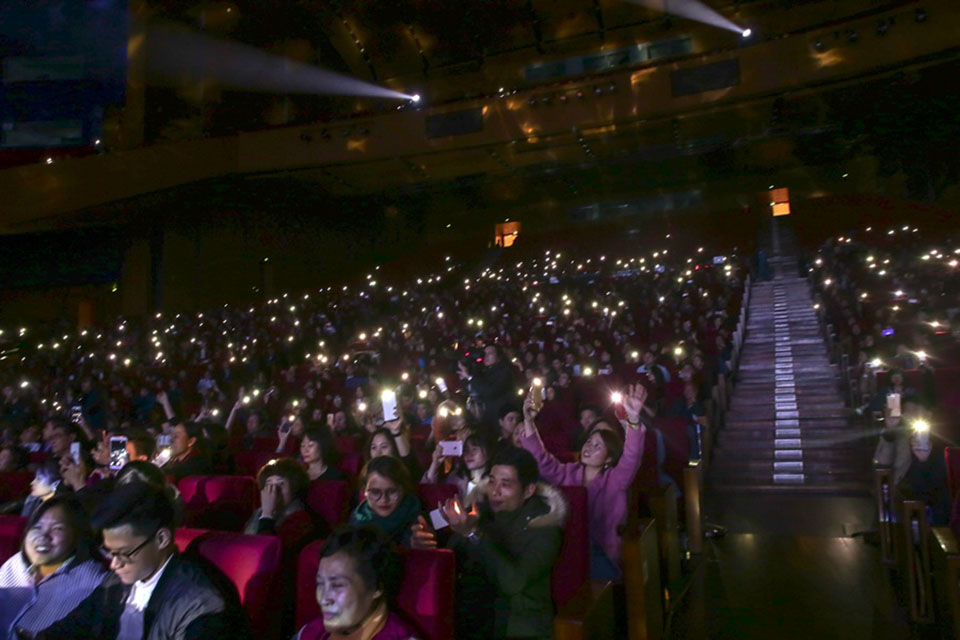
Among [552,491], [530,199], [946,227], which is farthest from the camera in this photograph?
[530,199]

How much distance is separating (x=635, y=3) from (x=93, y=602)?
45.9 ft

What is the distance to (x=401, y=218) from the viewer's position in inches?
698

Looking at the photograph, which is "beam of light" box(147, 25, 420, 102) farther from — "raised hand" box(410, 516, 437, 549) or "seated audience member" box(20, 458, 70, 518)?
"raised hand" box(410, 516, 437, 549)

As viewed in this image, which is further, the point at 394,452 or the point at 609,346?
the point at 609,346

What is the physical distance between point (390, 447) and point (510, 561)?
1.20m

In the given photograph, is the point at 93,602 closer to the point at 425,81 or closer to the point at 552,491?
the point at 552,491

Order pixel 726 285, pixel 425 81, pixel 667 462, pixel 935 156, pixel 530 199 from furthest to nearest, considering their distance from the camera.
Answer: pixel 530 199 → pixel 425 81 → pixel 935 156 → pixel 726 285 → pixel 667 462

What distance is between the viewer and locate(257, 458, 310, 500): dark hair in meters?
2.70

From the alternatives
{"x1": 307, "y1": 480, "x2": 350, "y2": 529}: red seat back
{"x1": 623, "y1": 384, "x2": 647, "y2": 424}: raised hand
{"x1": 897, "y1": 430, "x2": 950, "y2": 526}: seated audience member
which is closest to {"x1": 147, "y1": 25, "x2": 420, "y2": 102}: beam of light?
{"x1": 307, "y1": 480, "x2": 350, "y2": 529}: red seat back

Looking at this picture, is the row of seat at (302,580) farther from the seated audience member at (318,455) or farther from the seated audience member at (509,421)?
the seated audience member at (509,421)

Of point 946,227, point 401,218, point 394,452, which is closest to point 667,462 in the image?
point 394,452

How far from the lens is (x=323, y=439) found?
10.8ft

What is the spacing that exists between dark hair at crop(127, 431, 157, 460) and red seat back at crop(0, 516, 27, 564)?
3.84 ft

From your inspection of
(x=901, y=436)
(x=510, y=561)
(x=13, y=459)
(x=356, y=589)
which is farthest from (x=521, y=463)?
(x=13, y=459)
